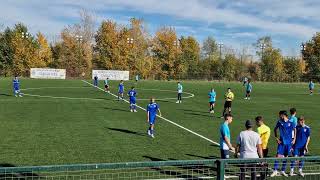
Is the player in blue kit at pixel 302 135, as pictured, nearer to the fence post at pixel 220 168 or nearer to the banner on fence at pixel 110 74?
the fence post at pixel 220 168

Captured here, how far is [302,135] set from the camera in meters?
12.6

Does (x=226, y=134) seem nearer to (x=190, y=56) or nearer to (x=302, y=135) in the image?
(x=302, y=135)

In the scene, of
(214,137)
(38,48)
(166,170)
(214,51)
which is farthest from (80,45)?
(166,170)

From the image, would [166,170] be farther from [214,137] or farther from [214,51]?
[214,51]

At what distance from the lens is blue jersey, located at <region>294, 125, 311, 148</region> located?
12539mm

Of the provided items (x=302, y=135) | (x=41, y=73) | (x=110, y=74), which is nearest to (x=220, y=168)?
(x=302, y=135)

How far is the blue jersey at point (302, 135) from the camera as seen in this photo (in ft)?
41.1

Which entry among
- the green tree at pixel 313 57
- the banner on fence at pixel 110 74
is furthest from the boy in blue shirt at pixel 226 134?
the green tree at pixel 313 57

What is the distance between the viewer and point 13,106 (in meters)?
29.5

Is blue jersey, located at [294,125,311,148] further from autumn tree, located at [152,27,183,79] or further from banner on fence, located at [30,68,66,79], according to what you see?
autumn tree, located at [152,27,183,79]

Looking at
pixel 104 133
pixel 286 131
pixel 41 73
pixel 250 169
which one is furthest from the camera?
pixel 41 73

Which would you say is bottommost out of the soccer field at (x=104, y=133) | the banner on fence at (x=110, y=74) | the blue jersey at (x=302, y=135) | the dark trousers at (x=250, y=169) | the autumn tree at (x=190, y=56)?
the soccer field at (x=104, y=133)

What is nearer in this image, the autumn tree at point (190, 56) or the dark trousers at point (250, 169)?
the dark trousers at point (250, 169)

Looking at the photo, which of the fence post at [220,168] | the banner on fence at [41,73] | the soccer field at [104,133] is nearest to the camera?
the fence post at [220,168]
